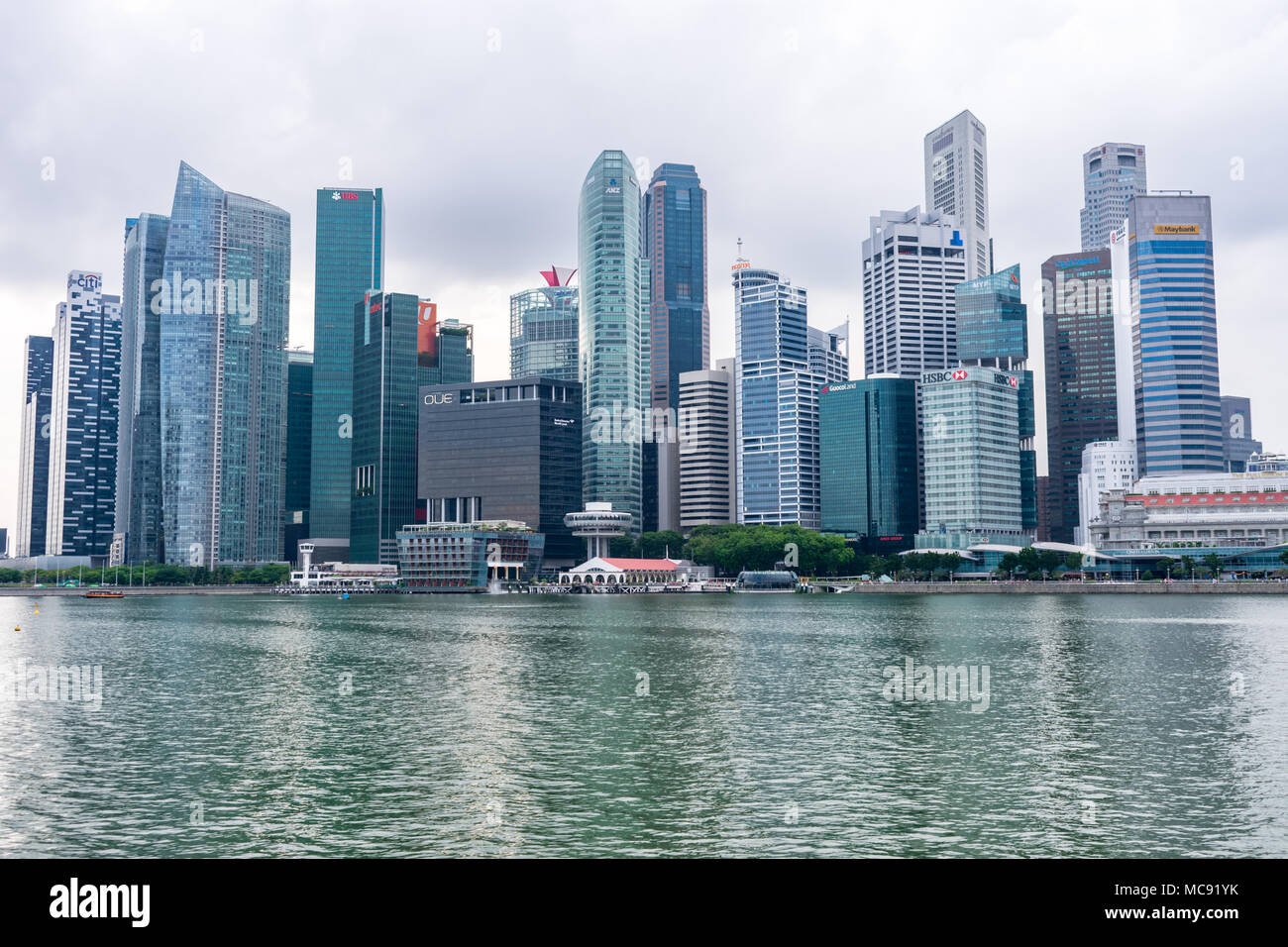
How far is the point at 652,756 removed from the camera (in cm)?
4488

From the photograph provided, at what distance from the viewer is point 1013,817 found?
34344mm

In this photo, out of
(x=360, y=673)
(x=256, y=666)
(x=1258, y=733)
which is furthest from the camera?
(x=256, y=666)

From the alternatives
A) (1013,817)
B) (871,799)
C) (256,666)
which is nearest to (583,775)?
(871,799)

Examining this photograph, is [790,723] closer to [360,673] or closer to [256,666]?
[360,673]

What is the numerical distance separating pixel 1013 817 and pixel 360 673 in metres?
56.1

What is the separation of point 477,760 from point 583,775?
5425 mm

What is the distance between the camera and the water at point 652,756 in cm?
3209

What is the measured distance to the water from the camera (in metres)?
32.1

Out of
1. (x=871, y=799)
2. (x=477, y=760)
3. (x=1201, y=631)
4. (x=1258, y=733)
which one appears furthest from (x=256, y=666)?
(x=1201, y=631)
